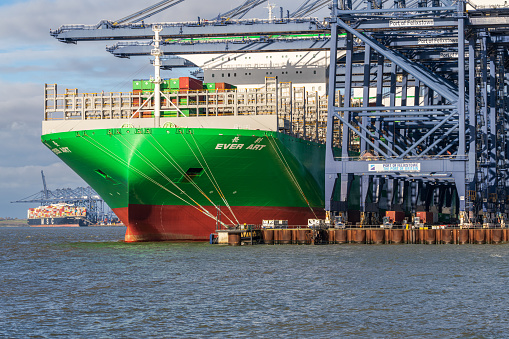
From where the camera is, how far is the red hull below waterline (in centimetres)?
4994

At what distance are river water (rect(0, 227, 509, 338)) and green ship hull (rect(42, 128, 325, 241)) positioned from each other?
6.74 metres

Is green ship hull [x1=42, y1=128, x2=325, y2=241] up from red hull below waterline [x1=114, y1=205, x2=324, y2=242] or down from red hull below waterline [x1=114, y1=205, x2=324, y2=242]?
up

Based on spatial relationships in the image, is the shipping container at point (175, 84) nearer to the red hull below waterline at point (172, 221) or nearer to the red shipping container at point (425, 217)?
the red hull below waterline at point (172, 221)

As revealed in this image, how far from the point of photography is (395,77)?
Result: 63.6 metres

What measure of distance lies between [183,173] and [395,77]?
22973 millimetres

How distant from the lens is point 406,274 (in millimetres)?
33219

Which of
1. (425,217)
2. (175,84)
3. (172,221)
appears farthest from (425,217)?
(175,84)

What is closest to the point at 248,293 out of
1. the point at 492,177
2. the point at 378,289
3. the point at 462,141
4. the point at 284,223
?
the point at 378,289

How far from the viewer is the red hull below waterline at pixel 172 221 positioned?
4994 cm

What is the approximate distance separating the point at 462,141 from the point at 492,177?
11461mm

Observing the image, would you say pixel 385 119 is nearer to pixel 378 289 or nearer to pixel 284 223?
Answer: pixel 284 223

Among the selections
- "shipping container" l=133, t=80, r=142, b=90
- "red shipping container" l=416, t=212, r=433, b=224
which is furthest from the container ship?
"red shipping container" l=416, t=212, r=433, b=224

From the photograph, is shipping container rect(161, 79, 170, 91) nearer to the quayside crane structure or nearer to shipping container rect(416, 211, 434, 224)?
the quayside crane structure

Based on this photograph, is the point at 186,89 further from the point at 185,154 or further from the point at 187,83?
the point at 185,154
